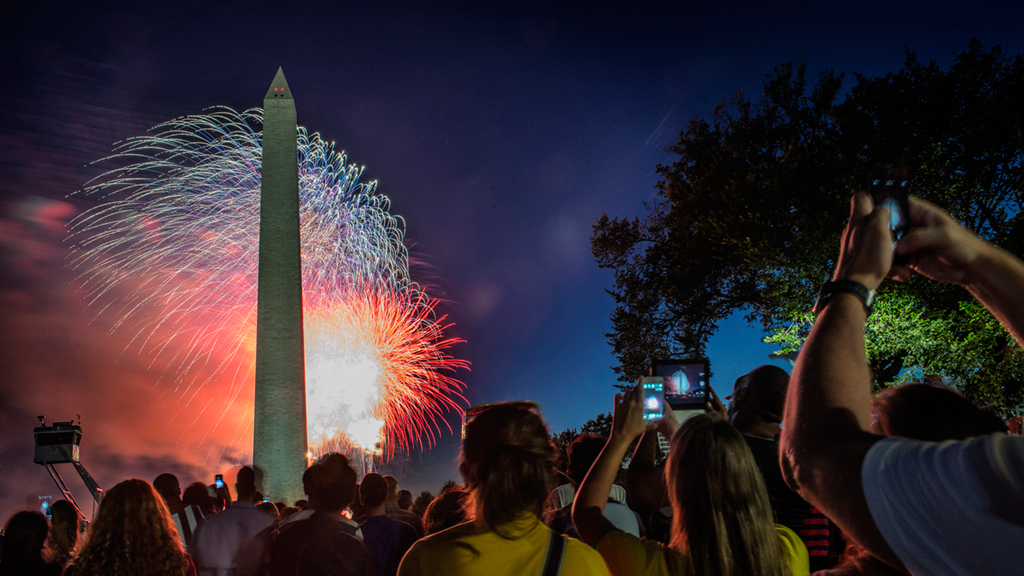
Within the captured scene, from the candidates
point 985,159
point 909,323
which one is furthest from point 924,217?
point 985,159

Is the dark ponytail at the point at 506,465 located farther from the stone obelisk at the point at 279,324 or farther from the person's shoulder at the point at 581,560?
the stone obelisk at the point at 279,324

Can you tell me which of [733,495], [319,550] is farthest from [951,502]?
[319,550]

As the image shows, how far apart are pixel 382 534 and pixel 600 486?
8.25 ft

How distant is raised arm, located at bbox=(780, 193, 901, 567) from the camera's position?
0.97m

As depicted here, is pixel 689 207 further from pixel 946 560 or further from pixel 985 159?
pixel 946 560

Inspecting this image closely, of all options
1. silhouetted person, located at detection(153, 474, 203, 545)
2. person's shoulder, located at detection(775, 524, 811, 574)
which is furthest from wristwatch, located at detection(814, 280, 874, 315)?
silhouetted person, located at detection(153, 474, 203, 545)

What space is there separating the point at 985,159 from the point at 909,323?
465 cm

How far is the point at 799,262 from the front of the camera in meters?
14.8

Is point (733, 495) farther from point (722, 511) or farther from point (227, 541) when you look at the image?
point (227, 541)

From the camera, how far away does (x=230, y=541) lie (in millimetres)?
4547

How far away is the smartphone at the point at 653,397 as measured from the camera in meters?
2.77

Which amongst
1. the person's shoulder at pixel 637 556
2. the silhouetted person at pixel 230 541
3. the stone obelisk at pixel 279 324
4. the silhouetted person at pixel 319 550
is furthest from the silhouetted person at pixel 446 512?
the stone obelisk at pixel 279 324

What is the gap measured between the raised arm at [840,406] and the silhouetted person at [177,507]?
572 cm

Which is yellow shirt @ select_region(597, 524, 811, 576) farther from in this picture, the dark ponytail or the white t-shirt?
the white t-shirt
